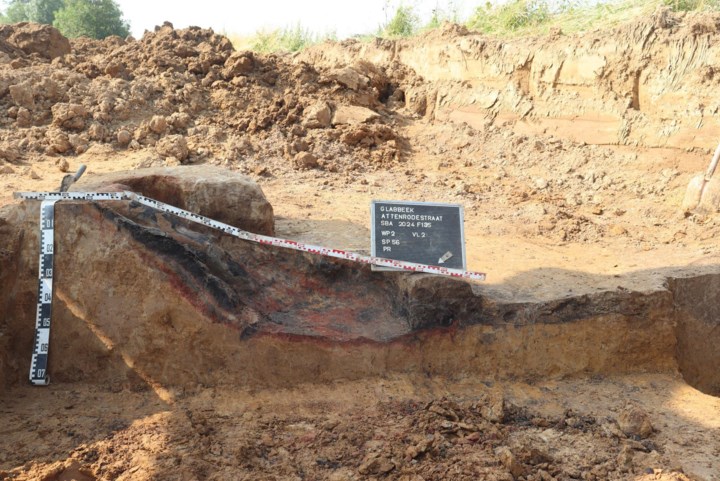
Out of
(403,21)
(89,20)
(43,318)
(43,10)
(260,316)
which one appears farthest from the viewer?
(43,10)

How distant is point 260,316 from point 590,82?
19.5 ft

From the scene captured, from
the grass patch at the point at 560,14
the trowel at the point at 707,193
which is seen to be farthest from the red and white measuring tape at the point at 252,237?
the grass patch at the point at 560,14

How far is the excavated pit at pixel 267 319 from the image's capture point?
381 centimetres

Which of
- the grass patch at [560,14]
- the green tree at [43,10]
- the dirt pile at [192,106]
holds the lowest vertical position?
the dirt pile at [192,106]

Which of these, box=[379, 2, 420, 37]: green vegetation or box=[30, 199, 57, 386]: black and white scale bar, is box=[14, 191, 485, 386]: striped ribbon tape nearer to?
box=[30, 199, 57, 386]: black and white scale bar

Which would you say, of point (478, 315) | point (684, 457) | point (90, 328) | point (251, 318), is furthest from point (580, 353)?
point (90, 328)

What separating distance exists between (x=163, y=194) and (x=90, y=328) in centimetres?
134

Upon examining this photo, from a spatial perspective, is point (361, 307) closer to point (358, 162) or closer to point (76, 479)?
point (76, 479)

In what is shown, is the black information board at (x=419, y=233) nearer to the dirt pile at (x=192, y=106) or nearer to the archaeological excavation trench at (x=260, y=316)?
the archaeological excavation trench at (x=260, y=316)

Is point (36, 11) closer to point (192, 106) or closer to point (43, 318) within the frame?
point (192, 106)

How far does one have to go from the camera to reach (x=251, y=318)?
3953mm

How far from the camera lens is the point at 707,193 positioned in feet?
22.6

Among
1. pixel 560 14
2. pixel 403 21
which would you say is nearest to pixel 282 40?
pixel 403 21

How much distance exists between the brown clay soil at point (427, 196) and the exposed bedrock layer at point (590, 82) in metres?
0.03
